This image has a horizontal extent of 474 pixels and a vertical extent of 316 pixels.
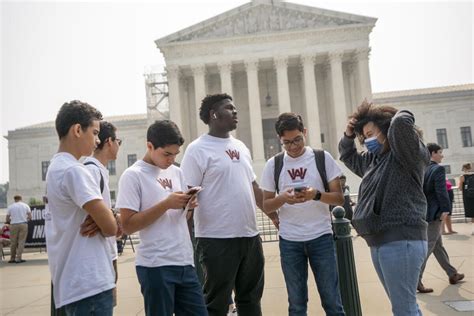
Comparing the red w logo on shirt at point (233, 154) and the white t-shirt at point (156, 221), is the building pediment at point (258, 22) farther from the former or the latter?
the white t-shirt at point (156, 221)

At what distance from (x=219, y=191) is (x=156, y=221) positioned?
75 cm

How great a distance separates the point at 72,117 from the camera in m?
2.95

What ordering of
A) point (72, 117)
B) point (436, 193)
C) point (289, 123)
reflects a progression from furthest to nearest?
point (436, 193)
point (289, 123)
point (72, 117)

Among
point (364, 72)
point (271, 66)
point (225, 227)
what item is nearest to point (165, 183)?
point (225, 227)

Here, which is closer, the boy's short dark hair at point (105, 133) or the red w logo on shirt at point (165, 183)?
the red w logo on shirt at point (165, 183)

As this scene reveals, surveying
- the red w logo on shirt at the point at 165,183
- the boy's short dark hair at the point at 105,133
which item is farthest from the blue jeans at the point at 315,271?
the boy's short dark hair at the point at 105,133

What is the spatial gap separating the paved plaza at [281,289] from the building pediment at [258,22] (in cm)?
3117

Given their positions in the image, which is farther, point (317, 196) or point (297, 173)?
point (297, 173)

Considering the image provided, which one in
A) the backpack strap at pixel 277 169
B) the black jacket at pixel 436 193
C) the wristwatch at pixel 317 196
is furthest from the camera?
the black jacket at pixel 436 193

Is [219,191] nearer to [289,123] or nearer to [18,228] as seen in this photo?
[289,123]

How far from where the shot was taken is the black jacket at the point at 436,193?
6539mm

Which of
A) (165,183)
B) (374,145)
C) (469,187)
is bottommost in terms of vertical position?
(469,187)

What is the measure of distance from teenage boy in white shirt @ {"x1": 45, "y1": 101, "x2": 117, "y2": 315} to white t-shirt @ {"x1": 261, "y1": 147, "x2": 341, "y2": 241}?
2089 millimetres

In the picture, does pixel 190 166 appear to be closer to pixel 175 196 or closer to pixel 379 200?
pixel 175 196
